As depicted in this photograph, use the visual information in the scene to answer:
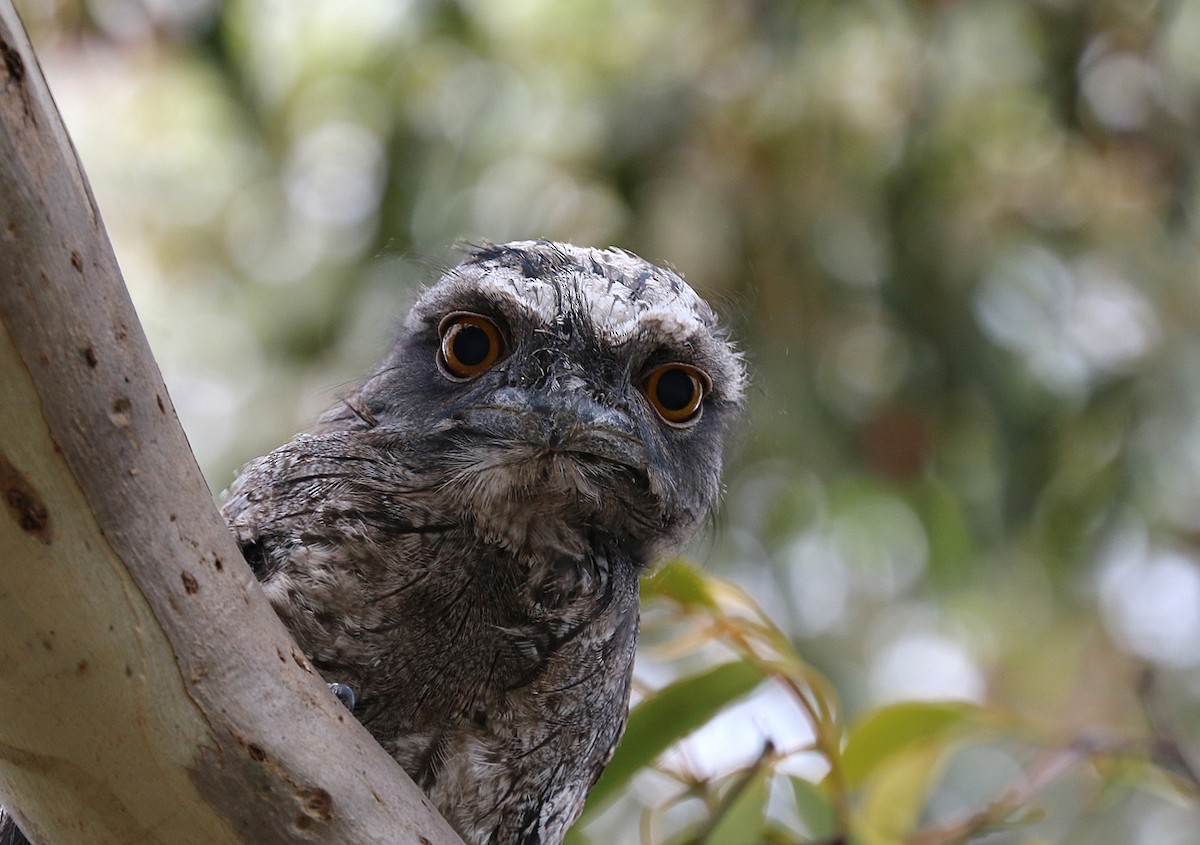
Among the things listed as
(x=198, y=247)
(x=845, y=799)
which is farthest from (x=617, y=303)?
(x=198, y=247)

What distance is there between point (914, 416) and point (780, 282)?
1026mm

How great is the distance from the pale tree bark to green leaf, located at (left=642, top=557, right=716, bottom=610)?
3.75ft

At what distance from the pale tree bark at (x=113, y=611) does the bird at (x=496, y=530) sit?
1.22ft

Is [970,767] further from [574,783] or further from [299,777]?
[299,777]

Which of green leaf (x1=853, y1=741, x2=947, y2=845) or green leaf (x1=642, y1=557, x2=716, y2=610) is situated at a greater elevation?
green leaf (x1=642, y1=557, x2=716, y2=610)

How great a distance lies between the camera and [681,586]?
2770 mm

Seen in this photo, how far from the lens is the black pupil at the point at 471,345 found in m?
2.21

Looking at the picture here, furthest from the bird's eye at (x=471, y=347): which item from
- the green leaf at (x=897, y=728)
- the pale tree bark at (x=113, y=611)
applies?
the green leaf at (x=897, y=728)

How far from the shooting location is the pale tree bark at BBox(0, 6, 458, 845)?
1.40 metres

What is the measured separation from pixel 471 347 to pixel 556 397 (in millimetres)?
262

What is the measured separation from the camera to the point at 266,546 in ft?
6.86

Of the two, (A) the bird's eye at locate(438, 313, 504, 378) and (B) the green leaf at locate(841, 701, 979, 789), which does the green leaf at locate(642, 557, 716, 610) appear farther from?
(A) the bird's eye at locate(438, 313, 504, 378)

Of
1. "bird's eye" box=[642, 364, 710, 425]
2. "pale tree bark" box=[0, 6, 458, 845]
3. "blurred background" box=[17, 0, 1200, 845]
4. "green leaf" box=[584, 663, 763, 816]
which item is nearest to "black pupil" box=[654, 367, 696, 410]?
"bird's eye" box=[642, 364, 710, 425]

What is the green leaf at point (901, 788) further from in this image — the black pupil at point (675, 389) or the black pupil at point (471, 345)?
the black pupil at point (471, 345)
